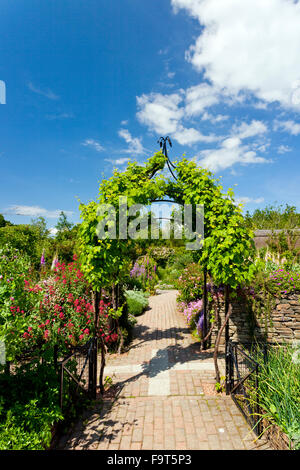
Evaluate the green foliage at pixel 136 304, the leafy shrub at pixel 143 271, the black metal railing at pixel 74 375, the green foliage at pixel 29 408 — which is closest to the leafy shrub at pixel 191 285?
the green foliage at pixel 136 304

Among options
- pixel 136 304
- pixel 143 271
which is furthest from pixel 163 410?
pixel 143 271

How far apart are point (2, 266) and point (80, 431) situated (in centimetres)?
263

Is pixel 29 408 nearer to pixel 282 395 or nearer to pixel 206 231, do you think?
pixel 282 395

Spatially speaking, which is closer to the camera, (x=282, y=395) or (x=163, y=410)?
(x=282, y=395)

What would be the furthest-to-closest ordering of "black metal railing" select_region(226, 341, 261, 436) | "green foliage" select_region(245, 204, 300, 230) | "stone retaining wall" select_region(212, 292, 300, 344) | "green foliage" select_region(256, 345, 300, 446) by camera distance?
"green foliage" select_region(245, 204, 300, 230)
"stone retaining wall" select_region(212, 292, 300, 344)
"black metal railing" select_region(226, 341, 261, 436)
"green foliage" select_region(256, 345, 300, 446)

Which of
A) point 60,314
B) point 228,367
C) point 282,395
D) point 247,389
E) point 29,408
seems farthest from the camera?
point 60,314

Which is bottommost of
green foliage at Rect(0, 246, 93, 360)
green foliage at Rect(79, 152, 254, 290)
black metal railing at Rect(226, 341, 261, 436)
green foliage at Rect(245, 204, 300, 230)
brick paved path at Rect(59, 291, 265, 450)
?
brick paved path at Rect(59, 291, 265, 450)

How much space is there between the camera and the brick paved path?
130 inches

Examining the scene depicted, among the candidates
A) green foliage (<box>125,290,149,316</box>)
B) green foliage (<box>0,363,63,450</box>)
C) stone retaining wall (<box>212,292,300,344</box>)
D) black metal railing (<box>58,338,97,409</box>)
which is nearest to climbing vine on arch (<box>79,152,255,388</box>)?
black metal railing (<box>58,338,97,409</box>)

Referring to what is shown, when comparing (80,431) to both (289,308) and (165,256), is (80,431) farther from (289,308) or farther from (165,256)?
(165,256)

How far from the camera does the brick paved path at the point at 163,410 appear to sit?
10.8 feet

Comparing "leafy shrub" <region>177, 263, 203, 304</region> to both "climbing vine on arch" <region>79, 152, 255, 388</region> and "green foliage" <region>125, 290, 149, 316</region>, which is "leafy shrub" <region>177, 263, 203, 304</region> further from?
"climbing vine on arch" <region>79, 152, 255, 388</region>

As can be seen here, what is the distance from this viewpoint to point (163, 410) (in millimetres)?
3980

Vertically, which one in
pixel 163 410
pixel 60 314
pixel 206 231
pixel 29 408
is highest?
pixel 206 231
